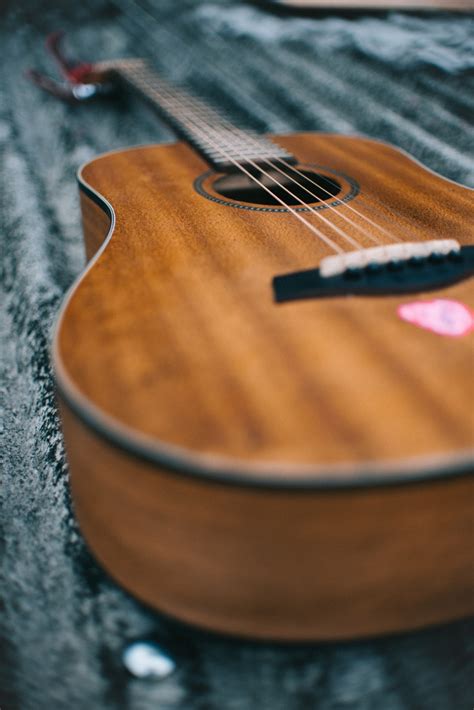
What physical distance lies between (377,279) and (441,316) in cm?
8

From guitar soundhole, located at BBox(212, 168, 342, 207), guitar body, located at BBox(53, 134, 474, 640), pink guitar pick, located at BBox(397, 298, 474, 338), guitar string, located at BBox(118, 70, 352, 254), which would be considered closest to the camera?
guitar body, located at BBox(53, 134, 474, 640)

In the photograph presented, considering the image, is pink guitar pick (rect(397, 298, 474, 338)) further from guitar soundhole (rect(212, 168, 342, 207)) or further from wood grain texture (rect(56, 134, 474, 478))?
guitar soundhole (rect(212, 168, 342, 207))

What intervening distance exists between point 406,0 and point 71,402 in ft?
4.79

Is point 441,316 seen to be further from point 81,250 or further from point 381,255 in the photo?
point 81,250

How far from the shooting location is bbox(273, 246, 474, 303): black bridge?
562 mm

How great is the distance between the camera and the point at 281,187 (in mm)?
812

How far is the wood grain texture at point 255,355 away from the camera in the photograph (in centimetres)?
41

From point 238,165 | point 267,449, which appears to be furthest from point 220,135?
point 267,449

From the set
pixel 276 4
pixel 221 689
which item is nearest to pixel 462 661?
pixel 221 689

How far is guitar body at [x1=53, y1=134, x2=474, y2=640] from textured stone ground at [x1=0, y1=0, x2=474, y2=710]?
70mm

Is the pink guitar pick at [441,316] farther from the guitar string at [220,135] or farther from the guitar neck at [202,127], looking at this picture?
the guitar neck at [202,127]

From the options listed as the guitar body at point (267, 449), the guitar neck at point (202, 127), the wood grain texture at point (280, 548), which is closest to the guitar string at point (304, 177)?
the guitar neck at point (202, 127)

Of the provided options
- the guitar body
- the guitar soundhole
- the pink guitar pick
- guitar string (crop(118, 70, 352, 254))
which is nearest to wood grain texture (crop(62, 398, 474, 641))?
the guitar body

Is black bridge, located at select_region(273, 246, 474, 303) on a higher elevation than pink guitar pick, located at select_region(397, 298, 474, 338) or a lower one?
higher
